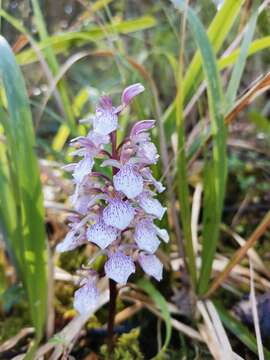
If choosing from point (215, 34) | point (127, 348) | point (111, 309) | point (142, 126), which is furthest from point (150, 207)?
point (215, 34)

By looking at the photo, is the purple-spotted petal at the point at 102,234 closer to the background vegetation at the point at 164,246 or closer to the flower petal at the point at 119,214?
the flower petal at the point at 119,214

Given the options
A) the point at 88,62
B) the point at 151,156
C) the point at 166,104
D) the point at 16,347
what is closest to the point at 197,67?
the point at 151,156

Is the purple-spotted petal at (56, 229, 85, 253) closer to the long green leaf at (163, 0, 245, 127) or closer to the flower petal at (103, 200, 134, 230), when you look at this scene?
the flower petal at (103, 200, 134, 230)

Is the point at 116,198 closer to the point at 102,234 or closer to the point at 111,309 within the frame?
the point at 102,234

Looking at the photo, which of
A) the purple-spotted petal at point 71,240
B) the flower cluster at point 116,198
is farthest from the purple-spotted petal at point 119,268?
the purple-spotted petal at point 71,240

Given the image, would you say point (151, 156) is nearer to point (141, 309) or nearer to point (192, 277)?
point (192, 277)

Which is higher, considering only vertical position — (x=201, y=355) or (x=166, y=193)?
(x=166, y=193)
